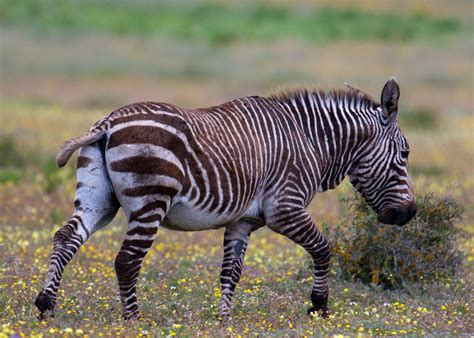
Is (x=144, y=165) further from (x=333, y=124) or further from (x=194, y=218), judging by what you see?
(x=333, y=124)

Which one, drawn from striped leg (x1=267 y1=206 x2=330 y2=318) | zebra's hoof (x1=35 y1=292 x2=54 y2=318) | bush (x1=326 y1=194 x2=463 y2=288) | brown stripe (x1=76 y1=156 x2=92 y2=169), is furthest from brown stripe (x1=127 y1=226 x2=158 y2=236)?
bush (x1=326 y1=194 x2=463 y2=288)

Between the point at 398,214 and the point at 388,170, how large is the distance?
45 cm

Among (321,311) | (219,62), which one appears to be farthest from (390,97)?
(219,62)

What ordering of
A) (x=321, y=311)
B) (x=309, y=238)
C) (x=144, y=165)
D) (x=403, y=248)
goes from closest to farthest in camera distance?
1. (x=144, y=165)
2. (x=309, y=238)
3. (x=321, y=311)
4. (x=403, y=248)

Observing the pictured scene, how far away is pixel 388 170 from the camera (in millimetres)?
9133

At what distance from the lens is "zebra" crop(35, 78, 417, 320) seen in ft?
24.8

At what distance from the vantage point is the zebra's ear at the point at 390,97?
28.9 ft

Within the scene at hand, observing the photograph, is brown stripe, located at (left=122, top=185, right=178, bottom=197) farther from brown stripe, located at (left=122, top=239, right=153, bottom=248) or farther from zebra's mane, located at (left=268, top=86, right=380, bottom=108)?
zebra's mane, located at (left=268, top=86, right=380, bottom=108)

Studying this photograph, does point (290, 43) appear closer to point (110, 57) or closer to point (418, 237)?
point (110, 57)

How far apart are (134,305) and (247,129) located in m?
1.90

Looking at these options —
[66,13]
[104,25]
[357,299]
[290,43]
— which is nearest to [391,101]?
[357,299]

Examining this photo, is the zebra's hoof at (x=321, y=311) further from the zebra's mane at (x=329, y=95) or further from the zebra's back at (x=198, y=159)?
the zebra's mane at (x=329, y=95)

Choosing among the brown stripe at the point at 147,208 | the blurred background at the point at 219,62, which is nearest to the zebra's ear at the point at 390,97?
the brown stripe at the point at 147,208

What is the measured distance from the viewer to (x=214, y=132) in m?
8.09
